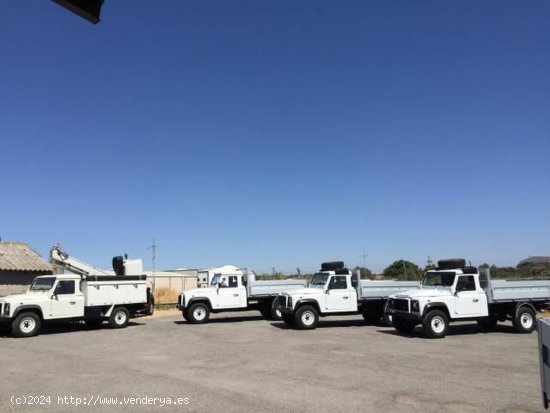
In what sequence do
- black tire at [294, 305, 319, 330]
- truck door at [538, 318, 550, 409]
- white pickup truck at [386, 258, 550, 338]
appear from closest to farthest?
truck door at [538, 318, 550, 409] → white pickup truck at [386, 258, 550, 338] → black tire at [294, 305, 319, 330]

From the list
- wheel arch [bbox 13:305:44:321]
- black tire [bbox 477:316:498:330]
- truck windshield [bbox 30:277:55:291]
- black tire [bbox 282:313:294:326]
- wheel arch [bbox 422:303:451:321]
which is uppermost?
truck windshield [bbox 30:277:55:291]

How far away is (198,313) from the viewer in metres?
20.5

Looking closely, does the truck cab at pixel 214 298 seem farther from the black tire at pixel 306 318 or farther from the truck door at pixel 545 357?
the truck door at pixel 545 357

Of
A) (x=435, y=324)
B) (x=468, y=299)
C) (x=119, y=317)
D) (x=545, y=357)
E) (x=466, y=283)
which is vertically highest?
(x=466, y=283)

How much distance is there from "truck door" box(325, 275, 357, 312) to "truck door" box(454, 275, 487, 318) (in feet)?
13.3

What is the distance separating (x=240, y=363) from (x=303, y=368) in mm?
1493

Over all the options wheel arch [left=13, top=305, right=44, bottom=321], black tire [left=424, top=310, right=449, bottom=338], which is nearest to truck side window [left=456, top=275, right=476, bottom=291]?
black tire [left=424, top=310, right=449, bottom=338]

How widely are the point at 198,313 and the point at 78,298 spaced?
4.96 metres

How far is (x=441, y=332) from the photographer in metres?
14.8

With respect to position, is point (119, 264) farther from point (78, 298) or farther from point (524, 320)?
point (524, 320)

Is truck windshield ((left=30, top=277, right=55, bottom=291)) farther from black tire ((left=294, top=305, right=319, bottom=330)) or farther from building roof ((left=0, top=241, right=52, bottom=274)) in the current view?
black tire ((left=294, top=305, right=319, bottom=330))

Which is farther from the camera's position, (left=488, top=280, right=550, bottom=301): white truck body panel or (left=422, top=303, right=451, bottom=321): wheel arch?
(left=488, top=280, right=550, bottom=301): white truck body panel

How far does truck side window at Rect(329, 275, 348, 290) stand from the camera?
18.1 m

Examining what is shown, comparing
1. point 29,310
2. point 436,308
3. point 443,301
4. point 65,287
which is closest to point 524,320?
point 443,301
